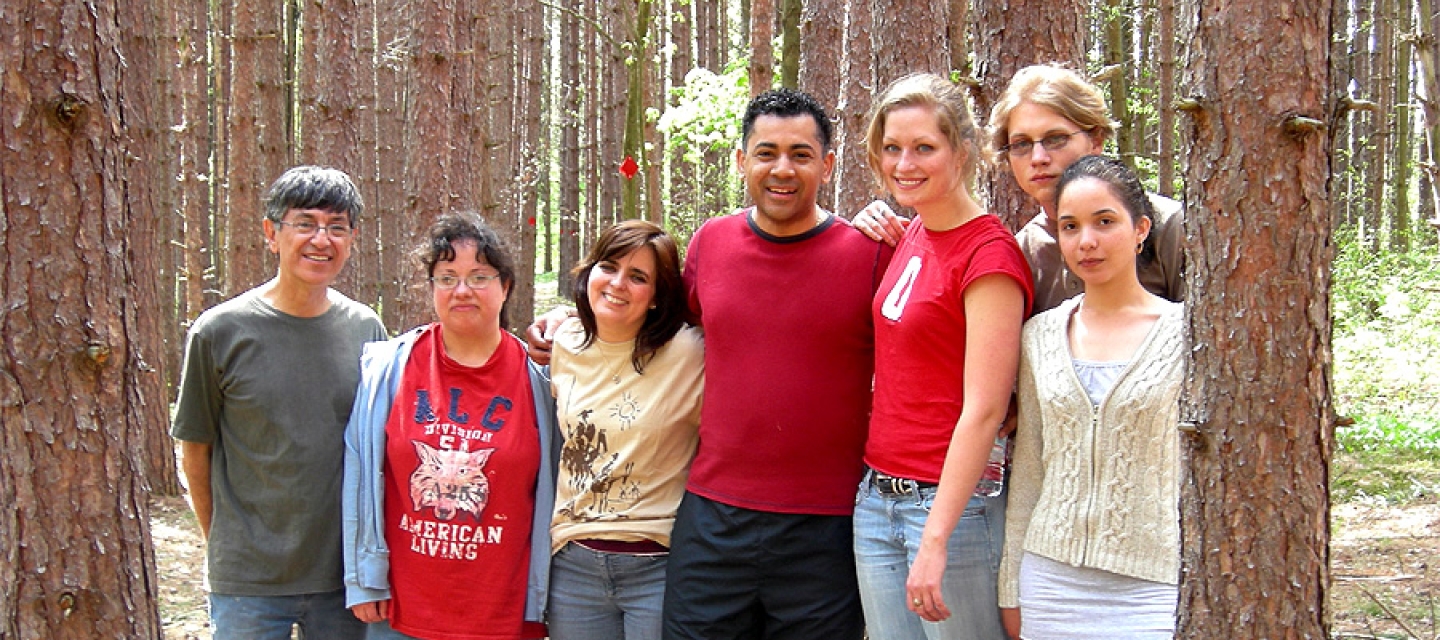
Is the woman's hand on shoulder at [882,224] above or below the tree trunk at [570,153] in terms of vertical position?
below

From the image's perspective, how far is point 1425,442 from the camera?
8633 mm

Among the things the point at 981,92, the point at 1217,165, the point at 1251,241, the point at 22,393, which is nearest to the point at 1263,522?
the point at 1251,241

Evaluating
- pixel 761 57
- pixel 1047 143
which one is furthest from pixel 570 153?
pixel 1047 143

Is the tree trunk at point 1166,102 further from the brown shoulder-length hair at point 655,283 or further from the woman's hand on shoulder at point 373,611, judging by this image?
the woman's hand on shoulder at point 373,611

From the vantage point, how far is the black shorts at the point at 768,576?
288 cm

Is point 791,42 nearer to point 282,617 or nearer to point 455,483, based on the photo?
point 455,483

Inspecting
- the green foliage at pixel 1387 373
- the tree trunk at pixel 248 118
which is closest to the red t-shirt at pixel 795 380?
the green foliage at pixel 1387 373

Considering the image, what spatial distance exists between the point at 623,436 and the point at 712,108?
30.9ft

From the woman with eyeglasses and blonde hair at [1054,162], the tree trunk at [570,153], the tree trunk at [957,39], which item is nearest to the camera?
the woman with eyeglasses and blonde hair at [1054,162]

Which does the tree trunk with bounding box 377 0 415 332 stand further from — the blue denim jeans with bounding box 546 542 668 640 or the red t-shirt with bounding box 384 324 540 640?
the blue denim jeans with bounding box 546 542 668 640

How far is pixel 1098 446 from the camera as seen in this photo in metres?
2.47

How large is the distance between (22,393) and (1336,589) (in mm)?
5852

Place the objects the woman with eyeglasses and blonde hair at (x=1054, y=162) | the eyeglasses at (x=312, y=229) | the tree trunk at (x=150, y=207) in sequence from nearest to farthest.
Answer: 1. the tree trunk at (x=150, y=207)
2. the woman with eyeglasses and blonde hair at (x=1054, y=162)
3. the eyeglasses at (x=312, y=229)

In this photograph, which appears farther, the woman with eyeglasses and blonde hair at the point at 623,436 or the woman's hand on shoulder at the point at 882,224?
the woman with eyeglasses and blonde hair at the point at 623,436
